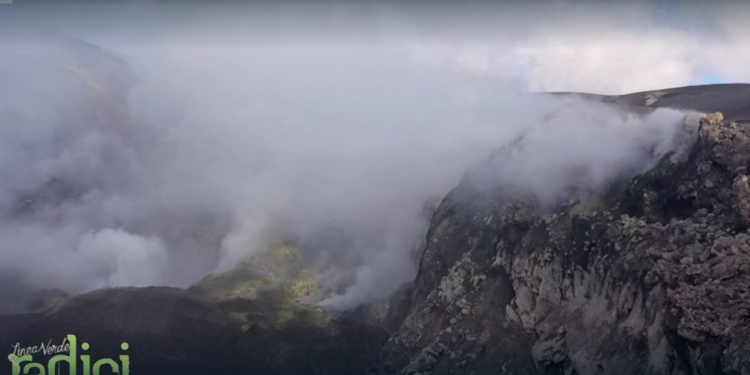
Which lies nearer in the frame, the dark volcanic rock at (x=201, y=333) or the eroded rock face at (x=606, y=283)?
the eroded rock face at (x=606, y=283)

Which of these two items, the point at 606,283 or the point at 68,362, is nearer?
the point at 606,283

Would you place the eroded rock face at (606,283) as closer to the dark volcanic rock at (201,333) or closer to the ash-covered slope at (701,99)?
the dark volcanic rock at (201,333)

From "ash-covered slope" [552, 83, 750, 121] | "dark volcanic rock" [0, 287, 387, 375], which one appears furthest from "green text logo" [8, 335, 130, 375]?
"ash-covered slope" [552, 83, 750, 121]

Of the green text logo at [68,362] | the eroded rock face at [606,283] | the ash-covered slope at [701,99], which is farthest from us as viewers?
the green text logo at [68,362]

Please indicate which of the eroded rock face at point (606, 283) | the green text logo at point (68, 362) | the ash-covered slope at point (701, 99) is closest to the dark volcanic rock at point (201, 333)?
the green text logo at point (68, 362)

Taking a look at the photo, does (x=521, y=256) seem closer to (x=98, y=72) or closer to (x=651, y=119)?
(x=651, y=119)

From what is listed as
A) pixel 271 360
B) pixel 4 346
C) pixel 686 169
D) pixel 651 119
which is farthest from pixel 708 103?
pixel 4 346

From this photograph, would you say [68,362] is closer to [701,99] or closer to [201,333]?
[201,333]

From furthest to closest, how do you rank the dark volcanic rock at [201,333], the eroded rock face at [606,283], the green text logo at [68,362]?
the dark volcanic rock at [201,333]
the green text logo at [68,362]
the eroded rock face at [606,283]

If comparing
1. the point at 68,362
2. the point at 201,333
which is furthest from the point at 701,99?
the point at 68,362
